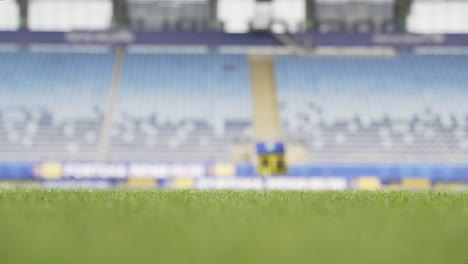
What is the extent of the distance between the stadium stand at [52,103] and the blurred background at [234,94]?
78 mm

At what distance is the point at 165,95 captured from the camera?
30.2 meters

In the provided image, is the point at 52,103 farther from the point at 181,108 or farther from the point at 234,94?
the point at 234,94

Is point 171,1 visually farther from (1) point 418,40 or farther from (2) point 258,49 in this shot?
(1) point 418,40

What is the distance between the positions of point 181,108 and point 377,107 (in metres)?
8.24

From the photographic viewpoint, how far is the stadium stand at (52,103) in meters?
27.1

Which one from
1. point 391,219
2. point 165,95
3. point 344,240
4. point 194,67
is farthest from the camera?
point 194,67

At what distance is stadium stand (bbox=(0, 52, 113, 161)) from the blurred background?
78 mm

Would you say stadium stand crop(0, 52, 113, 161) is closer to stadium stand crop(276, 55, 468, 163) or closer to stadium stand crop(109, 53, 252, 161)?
stadium stand crop(109, 53, 252, 161)

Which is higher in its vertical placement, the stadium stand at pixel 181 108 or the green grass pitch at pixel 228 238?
the green grass pitch at pixel 228 238

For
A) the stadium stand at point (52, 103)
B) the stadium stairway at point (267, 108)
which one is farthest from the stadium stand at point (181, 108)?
the stadium stand at point (52, 103)

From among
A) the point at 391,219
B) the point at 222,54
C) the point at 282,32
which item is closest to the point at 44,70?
the point at 222,54

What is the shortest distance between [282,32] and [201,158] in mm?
7497

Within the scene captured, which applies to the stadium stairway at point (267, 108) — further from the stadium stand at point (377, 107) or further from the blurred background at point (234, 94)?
the stadium stand at point (377, 107)

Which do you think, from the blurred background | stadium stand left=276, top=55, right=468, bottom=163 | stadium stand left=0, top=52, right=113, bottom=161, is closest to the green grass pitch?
the blurred background
